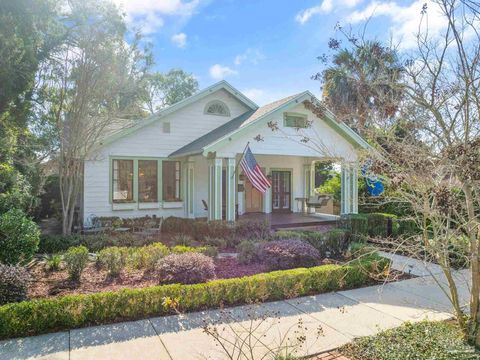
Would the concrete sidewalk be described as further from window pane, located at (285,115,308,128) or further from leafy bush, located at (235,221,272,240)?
window pane, located at (285,115,308,128)

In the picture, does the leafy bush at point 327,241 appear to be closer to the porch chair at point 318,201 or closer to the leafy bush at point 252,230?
the leafy bush at point 252,230

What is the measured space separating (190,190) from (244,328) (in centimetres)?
1136

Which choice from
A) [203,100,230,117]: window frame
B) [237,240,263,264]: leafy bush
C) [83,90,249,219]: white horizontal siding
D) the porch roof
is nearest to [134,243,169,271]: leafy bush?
[237,240,263,264]: leafy bush

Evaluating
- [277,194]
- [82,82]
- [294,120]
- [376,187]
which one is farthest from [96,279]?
[277,194]

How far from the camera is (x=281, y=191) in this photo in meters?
18.5

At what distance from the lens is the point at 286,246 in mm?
7910

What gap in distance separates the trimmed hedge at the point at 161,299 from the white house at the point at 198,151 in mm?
6254

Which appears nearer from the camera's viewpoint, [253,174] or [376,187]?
[253,174]

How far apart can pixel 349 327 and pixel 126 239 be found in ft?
23.7

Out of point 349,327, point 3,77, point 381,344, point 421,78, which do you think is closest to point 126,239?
point 3,77

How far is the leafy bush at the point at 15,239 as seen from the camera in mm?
7059

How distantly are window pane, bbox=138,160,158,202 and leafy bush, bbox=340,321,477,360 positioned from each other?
1177cm

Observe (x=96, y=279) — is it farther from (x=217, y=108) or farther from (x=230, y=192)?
(x=217, y=108)

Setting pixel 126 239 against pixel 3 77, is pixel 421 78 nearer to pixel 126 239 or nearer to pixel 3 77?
pixel 126 239
